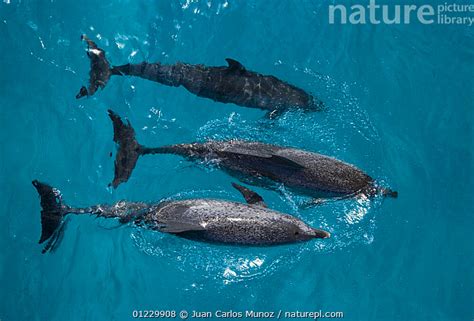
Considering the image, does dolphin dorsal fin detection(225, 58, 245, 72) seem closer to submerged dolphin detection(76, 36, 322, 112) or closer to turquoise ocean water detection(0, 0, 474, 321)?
submerged dolphin detection(76, 36, 322, 112)

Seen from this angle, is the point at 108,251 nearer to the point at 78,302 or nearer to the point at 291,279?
the point at 78,302

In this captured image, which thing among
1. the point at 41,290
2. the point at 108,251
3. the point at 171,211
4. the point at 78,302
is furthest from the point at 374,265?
the point at 41,290

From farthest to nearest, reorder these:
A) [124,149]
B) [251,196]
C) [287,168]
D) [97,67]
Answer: [97,67] < [124,149] < [251,196] < [287,168]

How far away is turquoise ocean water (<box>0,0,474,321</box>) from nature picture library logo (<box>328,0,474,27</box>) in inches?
6.5

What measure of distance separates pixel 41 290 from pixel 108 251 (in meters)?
1.50

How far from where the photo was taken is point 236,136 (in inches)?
348

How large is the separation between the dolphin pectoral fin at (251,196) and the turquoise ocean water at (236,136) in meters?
0.65

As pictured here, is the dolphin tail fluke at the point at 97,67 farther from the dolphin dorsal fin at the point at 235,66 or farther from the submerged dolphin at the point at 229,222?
the submerged dolphin at the point at 229,222

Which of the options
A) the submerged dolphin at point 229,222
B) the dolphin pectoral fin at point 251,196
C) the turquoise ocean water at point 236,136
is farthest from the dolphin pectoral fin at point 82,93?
the dolphin pectoral fin at point 251,196

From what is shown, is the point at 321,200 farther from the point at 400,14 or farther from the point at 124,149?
the point at 400,14

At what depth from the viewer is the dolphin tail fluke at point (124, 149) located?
8.41 m

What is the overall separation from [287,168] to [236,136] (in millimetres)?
1494

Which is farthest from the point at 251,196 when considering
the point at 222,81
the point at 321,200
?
the point at 222,81

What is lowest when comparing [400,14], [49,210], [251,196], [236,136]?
[49,210]
